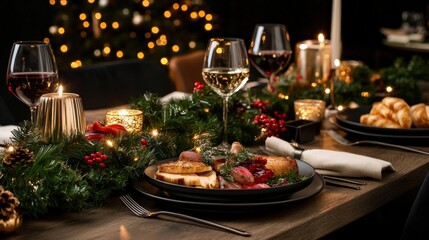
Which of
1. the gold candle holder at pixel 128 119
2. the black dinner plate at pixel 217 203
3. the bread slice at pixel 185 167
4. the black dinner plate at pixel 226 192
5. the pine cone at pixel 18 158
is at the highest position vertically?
the pine cone at pixel 18 158

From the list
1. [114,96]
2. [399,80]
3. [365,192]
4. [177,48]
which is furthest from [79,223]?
[177,48]

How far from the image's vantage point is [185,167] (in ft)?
4.05

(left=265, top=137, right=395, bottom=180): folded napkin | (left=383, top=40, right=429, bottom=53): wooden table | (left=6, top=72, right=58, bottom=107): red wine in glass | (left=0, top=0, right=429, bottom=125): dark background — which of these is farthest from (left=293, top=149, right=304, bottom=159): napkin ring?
(left=0, top=0, right=429, bottom=125): dark background

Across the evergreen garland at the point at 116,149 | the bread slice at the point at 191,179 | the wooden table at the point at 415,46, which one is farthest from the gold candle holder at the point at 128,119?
the wooden table at the point at 415,46

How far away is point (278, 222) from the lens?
1165mm

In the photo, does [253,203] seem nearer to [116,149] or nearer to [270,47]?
[116,149]

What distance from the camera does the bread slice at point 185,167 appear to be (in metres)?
1.23

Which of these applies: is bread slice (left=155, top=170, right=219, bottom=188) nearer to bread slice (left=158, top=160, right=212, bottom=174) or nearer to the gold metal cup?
bread slice (left=158, top=160, right=212, bottom=174)

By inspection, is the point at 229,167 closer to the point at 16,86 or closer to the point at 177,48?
the point at 16,86

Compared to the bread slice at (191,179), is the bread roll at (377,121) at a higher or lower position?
lower

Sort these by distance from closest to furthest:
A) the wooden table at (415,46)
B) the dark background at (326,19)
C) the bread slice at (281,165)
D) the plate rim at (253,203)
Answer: the plate rim at (253,203) < the bread slice at (281,165) < the wooden table at (415,46) < the dark background at (326,19)

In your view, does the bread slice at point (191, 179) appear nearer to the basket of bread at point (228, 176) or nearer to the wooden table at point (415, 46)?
the basket of bread at point (228, 176)

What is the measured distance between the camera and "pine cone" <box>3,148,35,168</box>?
3.86 ft

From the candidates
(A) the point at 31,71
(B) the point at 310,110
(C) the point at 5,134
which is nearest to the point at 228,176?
(A) the point at 31,71
